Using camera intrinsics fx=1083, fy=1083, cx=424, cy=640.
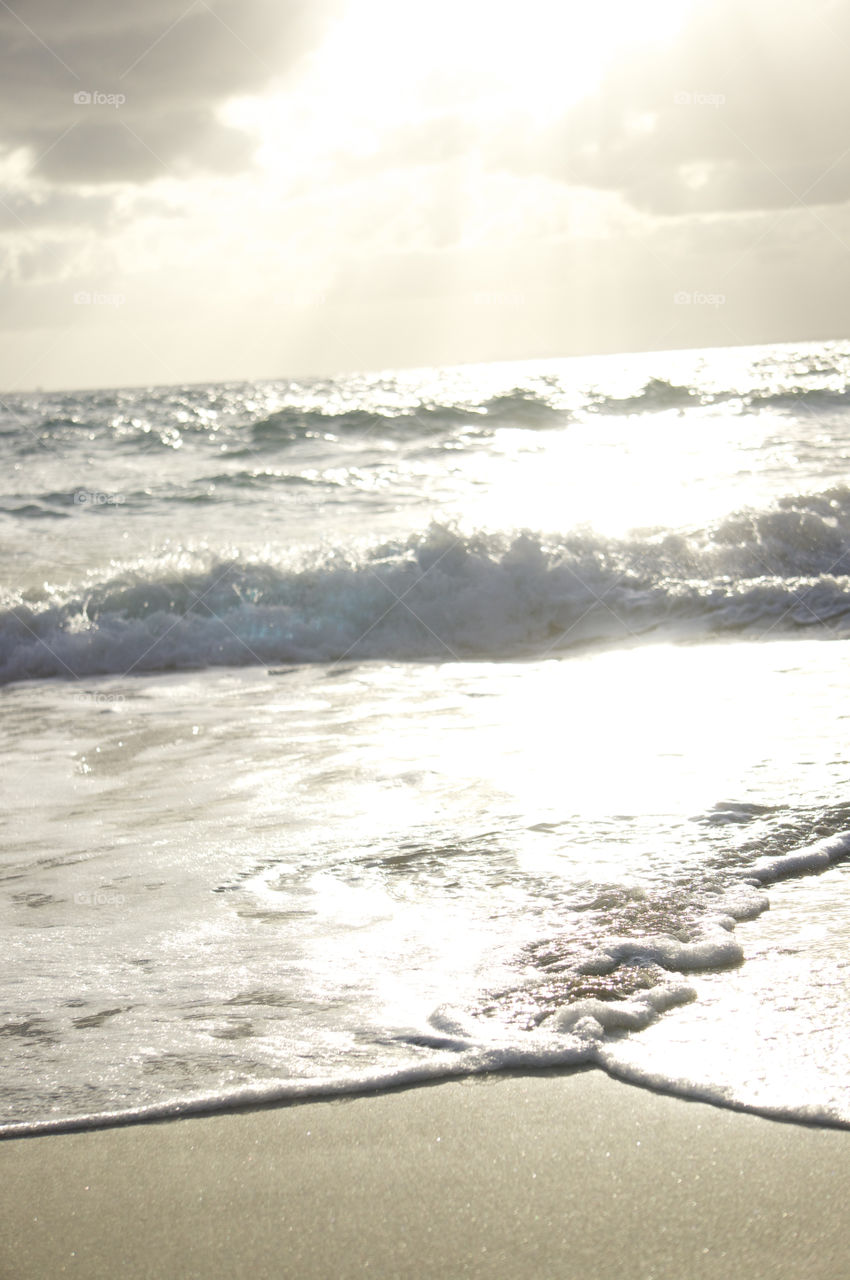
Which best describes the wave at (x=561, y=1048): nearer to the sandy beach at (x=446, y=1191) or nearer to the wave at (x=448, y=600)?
the sandy beach at (x=446, y=1191)

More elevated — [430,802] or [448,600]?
[448,600]

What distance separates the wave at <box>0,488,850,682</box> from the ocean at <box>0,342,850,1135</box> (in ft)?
0.12

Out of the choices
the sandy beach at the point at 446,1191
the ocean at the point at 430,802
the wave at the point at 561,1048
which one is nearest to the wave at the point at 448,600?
the ocean at the point at 430,802

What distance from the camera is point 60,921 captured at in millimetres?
3045

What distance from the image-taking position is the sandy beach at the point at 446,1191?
1.58 metres

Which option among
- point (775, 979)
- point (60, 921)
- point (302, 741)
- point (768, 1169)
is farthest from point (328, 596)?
point (768, 1169)

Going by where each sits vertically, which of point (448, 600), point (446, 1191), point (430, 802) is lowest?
point (446, 1191)

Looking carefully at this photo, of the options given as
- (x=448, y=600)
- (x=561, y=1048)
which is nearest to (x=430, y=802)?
(x=561, y=1048)

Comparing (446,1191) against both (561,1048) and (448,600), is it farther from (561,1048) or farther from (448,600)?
(448,600)

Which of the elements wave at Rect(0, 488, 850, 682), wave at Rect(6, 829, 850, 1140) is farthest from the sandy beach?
wave at Rect(0, 488, 850, 682)

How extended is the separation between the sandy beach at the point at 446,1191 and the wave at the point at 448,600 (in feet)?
19.4

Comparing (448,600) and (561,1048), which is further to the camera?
(448,600)

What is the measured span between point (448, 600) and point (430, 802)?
518cm

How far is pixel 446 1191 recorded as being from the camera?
1.75 metres
